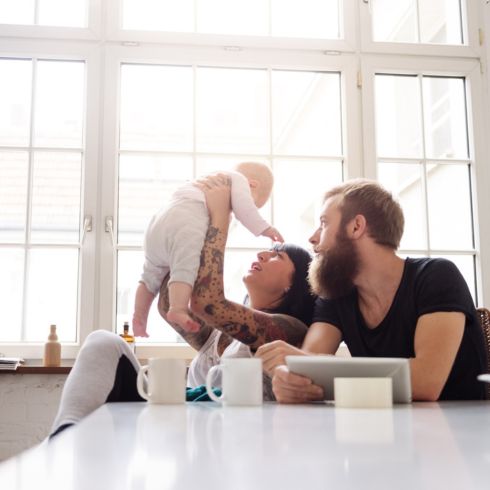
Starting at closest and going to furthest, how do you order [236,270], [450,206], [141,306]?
[141,306]
[236,270]
[450,206]

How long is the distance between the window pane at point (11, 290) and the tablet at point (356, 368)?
219 centimetres

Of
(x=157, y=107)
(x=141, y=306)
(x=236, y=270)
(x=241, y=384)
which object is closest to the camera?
(x=241, y=384)

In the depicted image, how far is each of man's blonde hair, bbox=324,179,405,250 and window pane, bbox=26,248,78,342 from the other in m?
1.60

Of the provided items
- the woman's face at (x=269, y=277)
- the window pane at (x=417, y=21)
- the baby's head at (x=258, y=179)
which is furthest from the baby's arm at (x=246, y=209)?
the window pane at (x=417, y=21)

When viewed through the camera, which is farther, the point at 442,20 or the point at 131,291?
the point at 442,20

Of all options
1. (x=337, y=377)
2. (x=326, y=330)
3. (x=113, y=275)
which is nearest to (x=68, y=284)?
(x=113, y=275)

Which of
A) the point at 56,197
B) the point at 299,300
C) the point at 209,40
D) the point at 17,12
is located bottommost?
the point at 299,300

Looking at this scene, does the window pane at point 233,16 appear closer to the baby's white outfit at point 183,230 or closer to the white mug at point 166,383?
the baby's white outfit at point 183,230

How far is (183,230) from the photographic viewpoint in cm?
233

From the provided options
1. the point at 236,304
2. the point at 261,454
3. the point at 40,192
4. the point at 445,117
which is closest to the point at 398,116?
the point at 445,117

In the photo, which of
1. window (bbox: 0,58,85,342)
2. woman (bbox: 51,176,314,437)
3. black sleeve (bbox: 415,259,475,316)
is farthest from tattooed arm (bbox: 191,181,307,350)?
window (bbox: 0,58,85,342)

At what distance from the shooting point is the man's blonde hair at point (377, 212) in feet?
7.44

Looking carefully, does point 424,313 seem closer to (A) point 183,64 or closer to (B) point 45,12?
(A) point 183,64

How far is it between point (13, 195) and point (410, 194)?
6.36 ft
